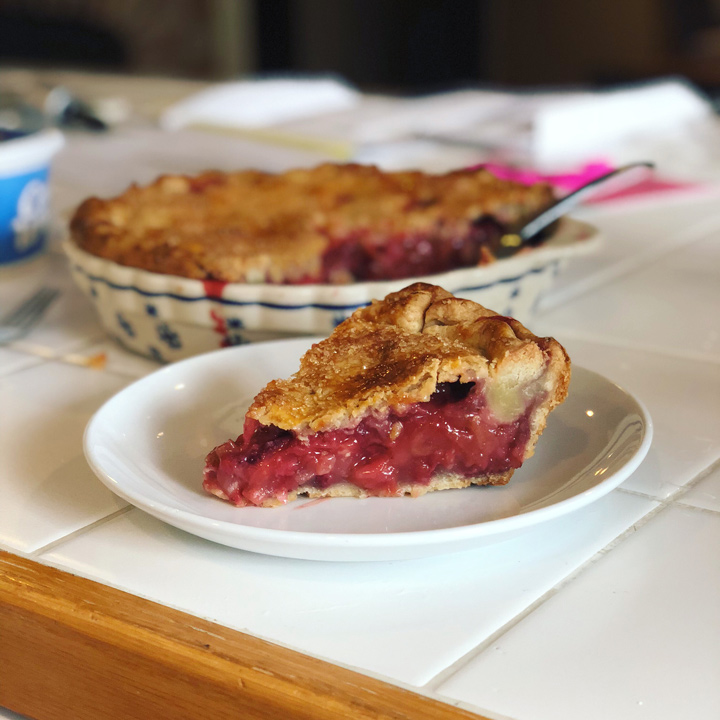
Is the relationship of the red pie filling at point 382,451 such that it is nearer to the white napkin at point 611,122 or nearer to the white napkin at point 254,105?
the white napkin at point 611,122

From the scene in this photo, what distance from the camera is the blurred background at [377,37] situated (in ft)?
18.0

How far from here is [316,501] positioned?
0.69m

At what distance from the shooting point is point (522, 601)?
60 centimetres

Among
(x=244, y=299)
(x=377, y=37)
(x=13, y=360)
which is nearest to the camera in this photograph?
(x=244, y=299)

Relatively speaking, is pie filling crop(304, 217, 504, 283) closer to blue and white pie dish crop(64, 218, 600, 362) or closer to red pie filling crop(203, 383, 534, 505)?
blue and white pie dish crop(64, 218, 600, 362)

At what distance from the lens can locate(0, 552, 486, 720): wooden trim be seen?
0.52 metres

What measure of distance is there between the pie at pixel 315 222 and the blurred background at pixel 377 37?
14.7 feet

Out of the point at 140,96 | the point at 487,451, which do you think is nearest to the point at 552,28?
the point at 140,96

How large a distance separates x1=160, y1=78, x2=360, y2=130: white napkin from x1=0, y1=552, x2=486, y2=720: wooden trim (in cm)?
158

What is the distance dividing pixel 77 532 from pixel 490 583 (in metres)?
0.29

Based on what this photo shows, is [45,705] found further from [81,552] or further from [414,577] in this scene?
[414,577]

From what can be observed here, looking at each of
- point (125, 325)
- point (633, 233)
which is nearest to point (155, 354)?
point (125, 325)

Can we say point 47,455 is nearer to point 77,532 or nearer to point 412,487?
point 77,532

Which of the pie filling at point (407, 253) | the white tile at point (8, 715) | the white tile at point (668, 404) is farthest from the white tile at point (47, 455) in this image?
the white tile at point (668, 404)
